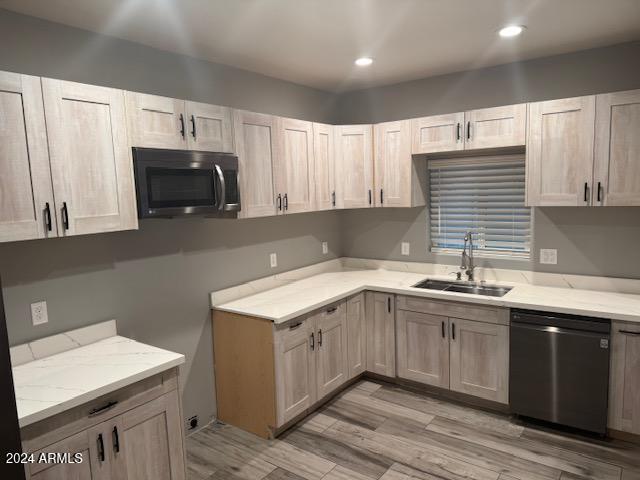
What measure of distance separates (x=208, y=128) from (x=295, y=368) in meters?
1.71

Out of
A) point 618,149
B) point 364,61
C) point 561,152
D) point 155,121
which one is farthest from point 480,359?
point 155,121

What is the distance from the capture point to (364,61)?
3.38 meters

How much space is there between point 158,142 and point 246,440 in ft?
6.79

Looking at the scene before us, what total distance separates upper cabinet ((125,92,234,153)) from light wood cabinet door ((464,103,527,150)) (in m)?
1.82

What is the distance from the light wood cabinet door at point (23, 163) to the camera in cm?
191

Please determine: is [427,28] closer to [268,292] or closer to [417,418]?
[268,292]

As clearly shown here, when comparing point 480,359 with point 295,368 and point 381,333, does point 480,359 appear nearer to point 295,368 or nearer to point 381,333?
point 381,333

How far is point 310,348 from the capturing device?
328cm

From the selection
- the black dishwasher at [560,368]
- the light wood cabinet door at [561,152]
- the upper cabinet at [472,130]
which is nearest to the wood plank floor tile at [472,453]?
the black dishwasher at [560,368]

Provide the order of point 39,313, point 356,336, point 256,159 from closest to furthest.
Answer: point 39,313, point 256,159, point 356,336

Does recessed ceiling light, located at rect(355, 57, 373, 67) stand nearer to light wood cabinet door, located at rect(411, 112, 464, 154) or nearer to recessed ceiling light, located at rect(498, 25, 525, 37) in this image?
light wood cabinet door, located at rect(411, 112, 464, 154)

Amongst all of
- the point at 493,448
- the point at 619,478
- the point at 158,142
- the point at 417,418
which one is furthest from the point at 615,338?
the point at 158,142

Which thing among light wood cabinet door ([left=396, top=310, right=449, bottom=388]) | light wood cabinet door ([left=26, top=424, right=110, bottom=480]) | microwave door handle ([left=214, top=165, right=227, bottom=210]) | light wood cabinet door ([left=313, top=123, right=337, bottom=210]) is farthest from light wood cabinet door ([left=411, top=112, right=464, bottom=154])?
light wood cabinet door ([left=26, top=424, right=110, bottom=480])

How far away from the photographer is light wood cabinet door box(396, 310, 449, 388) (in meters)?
3.53
